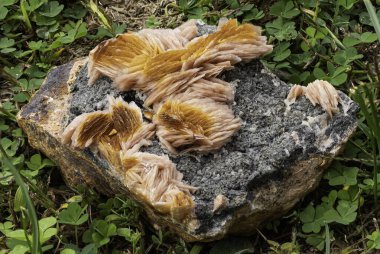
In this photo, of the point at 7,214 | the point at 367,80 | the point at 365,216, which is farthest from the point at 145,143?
the point at 367,80

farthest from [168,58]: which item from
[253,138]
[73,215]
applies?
[73,215]

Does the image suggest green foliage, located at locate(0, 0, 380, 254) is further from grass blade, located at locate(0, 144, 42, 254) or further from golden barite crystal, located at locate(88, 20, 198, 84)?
golden barite crystal, located at locate(88, 20, 198, 84)

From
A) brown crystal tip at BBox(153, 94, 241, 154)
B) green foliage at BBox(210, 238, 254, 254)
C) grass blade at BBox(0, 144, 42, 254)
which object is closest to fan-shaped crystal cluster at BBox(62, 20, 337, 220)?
brown crystal tip at BBox(153, 94, 241, 154)

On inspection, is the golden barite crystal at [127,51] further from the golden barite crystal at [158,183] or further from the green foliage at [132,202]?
the green foliage at [132,202]

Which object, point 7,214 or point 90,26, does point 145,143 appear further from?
point 90,26

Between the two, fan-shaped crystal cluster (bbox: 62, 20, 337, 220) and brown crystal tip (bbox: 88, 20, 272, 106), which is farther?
brown crystal tip (bbox: 88, 20, 272, 106)

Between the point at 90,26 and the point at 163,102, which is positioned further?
the point at 90,26
